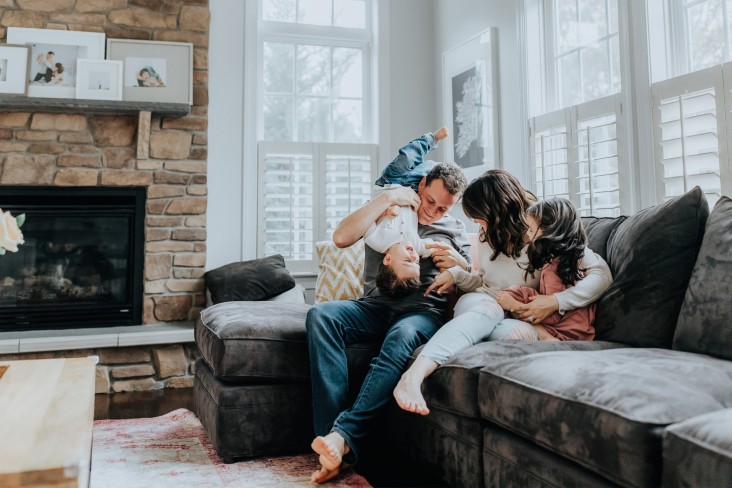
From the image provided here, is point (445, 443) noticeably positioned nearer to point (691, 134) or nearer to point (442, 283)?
point (442, 283)

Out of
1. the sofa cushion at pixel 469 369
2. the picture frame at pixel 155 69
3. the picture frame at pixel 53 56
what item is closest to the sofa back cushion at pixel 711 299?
the sofa cushion at pixel 469 369

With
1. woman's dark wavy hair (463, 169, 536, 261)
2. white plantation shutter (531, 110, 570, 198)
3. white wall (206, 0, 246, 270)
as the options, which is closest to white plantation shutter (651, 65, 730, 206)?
white plantation shutter (531, 110, 570, 198)

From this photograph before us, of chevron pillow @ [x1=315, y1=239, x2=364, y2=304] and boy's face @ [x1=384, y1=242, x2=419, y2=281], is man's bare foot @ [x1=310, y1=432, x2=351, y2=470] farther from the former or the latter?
chevron pillow @ [x1=315, y1=239, x2=364, y2=304]

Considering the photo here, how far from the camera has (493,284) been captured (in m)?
2.01

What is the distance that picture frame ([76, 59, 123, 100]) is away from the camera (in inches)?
134

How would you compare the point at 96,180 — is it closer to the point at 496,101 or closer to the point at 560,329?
the point at 496,101

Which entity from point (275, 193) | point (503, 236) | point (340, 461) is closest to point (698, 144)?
point (503, 236)

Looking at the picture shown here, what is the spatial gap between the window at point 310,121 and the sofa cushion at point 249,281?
0.37 m

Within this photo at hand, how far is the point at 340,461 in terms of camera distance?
169cm

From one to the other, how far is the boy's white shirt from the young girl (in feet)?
1.19

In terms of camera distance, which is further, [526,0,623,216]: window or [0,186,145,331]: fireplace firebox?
[0,186,145,331]: fireplace firebox

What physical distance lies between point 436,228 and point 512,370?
893mm

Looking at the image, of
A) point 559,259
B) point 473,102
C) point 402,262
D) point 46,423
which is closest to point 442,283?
point 402,262

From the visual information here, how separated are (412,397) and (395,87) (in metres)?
3.02
